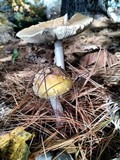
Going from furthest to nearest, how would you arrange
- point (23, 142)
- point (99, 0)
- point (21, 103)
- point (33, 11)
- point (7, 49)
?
point (33, 11) → point (99, 0) → point (7, 49) → point (21, 103) → point (23, 142)

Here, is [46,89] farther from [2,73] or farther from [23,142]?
[2,73]

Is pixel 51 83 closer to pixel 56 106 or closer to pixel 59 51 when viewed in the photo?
pixel 56 106

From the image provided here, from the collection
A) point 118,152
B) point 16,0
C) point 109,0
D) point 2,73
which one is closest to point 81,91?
point 118,152

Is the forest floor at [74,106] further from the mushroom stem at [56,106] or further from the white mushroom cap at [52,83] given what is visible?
the white mushroom cap at [52,83]

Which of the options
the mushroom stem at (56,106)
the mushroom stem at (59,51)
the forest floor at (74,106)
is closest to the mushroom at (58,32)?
the mushroom stem at (59,51)

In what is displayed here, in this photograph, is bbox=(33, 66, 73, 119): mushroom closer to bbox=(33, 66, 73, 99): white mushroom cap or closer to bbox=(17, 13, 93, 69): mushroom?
bbox=(33, 66, 73, 99): white mushroom cap

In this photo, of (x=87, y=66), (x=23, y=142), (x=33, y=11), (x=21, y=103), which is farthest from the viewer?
(x=33, y=11)
